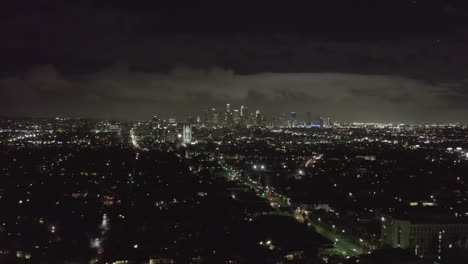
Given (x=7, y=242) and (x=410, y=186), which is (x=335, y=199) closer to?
(x=410, y=186)

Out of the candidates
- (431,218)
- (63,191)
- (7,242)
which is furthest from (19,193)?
(431,218)

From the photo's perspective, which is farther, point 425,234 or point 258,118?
point 258,118

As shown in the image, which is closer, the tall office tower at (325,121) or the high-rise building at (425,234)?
the high-rise building at (425,234)

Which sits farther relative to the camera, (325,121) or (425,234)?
(325,121)

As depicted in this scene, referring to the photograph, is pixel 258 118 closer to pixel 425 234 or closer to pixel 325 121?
pixel 325 121

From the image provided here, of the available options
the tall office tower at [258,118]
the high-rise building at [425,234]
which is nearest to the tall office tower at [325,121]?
the tall office tower at [258,118]

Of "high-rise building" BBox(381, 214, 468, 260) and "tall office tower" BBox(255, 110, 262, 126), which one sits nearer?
"high-rise building" BBox(381, 214, 468, 260)

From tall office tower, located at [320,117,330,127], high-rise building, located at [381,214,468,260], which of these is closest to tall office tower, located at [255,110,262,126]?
tall office tower, located at [320,117,330,127]

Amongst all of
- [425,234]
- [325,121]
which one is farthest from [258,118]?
[425,234]

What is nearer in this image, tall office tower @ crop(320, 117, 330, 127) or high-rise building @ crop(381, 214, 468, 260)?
high-rise building @ crop(381, 214, 468, 260)

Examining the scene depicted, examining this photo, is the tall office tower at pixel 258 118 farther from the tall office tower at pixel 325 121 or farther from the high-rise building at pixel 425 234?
the high-rise building at pixel 425 234

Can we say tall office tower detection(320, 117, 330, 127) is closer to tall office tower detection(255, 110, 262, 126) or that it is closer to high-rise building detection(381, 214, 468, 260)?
tall office tower detection(255, 110, 262, 126)
